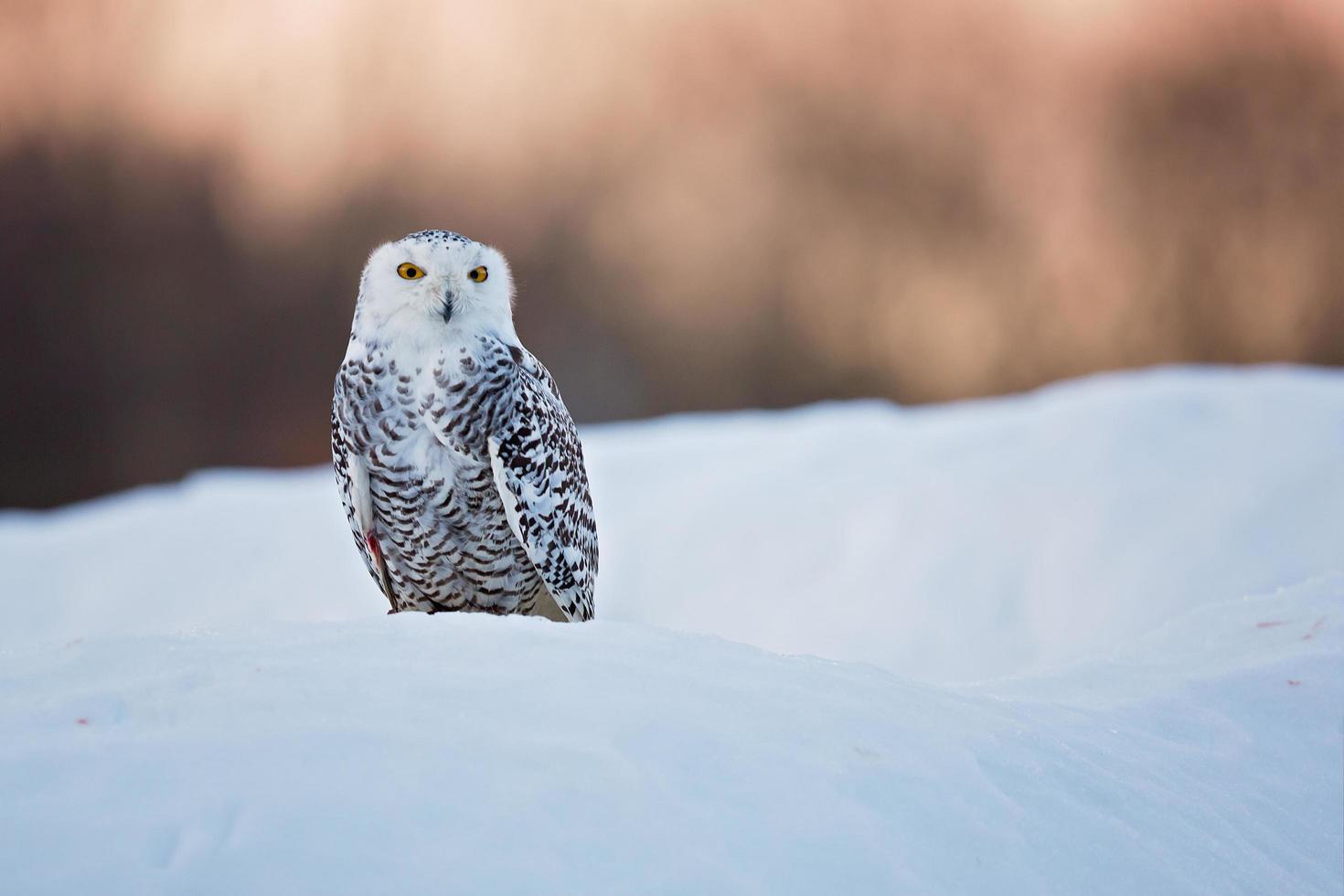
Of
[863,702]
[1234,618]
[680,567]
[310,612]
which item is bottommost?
[310,612]

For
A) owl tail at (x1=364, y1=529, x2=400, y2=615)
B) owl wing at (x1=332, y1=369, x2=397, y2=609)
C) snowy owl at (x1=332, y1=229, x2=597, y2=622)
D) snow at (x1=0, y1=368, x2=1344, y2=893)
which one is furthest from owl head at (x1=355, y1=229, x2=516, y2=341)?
snow at (x1=0, y1=368, x2=1344, y2=893)

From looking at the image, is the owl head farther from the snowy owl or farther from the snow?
the snow

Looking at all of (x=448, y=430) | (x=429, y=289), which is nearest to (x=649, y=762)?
(x=448, y=430)

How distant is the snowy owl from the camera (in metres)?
2.02

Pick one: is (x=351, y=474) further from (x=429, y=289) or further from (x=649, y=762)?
(x=649, y=762)

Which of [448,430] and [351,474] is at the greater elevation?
[448,430]

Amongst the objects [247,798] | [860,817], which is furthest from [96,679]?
[860,817]

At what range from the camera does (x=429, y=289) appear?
2.02m

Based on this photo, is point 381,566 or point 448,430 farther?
point 381,566

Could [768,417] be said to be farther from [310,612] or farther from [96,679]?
[96,679]

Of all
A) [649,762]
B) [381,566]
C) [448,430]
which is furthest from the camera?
[381,566]

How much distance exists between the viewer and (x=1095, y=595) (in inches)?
138

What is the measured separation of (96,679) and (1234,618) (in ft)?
6.56

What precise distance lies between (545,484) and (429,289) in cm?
42
